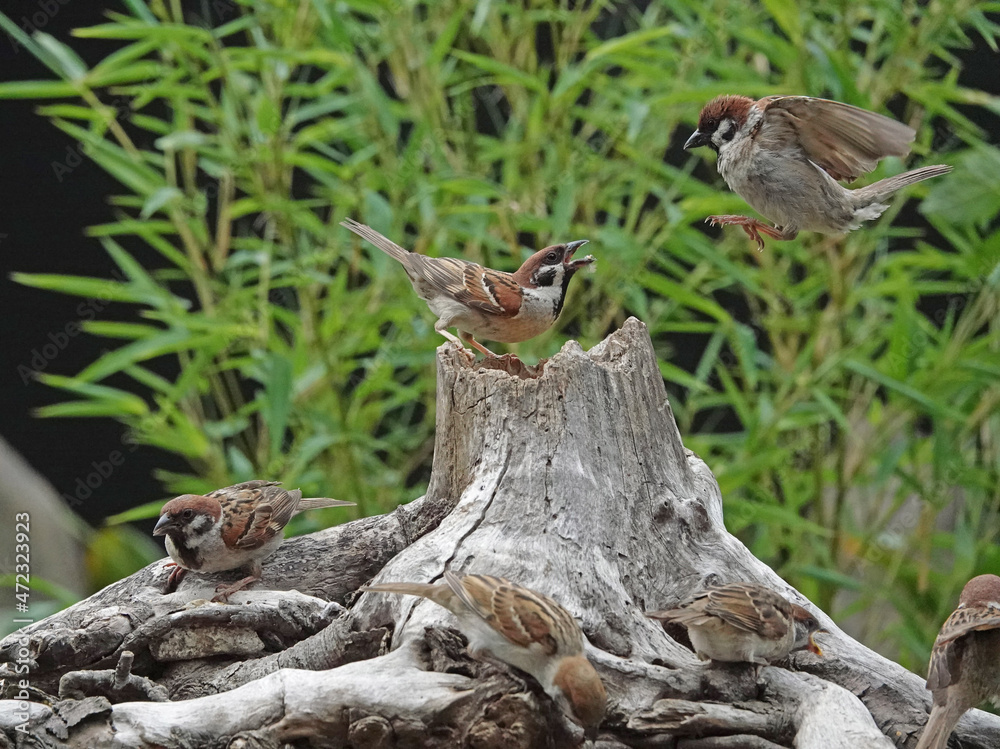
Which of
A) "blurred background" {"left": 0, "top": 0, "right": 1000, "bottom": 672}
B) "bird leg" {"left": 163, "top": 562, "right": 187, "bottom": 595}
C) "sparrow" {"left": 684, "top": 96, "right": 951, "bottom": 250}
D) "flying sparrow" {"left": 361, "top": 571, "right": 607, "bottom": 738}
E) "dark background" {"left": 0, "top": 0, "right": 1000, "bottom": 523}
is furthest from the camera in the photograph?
"dark background" {"left": 0, "top": 0, "right": 1000, "bottom": 523}

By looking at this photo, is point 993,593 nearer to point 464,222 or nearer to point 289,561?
point 289,561

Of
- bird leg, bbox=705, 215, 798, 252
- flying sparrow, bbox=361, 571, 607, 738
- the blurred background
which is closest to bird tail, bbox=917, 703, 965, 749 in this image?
flying sparrow, bbox=361, 571, 607, 738

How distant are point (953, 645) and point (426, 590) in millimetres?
1275

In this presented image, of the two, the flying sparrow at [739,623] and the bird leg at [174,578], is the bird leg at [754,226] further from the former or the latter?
the bird leg at [174,578]

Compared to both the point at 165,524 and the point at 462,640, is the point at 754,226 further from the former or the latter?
the point at 165,524

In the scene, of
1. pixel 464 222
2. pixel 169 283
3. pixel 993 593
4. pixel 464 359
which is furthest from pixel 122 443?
pixel 993 593

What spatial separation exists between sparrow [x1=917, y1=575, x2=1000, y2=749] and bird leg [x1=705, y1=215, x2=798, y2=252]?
44.6 inches

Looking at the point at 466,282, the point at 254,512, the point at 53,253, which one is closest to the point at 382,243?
the point at 466,282

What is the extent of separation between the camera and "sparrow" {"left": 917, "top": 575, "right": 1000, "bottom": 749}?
2455mm

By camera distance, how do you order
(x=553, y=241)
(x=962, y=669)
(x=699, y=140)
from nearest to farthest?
(x=962, y=669), (x=699, y=140), (x=553, y=241)

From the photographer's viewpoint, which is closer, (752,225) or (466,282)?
(752,225)

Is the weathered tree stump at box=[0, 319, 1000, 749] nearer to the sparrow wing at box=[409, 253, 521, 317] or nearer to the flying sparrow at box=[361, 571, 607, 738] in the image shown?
the flying sparrow at box=[361, 571, 607, 738]

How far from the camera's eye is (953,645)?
8.15 feet

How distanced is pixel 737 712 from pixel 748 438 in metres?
2.04
